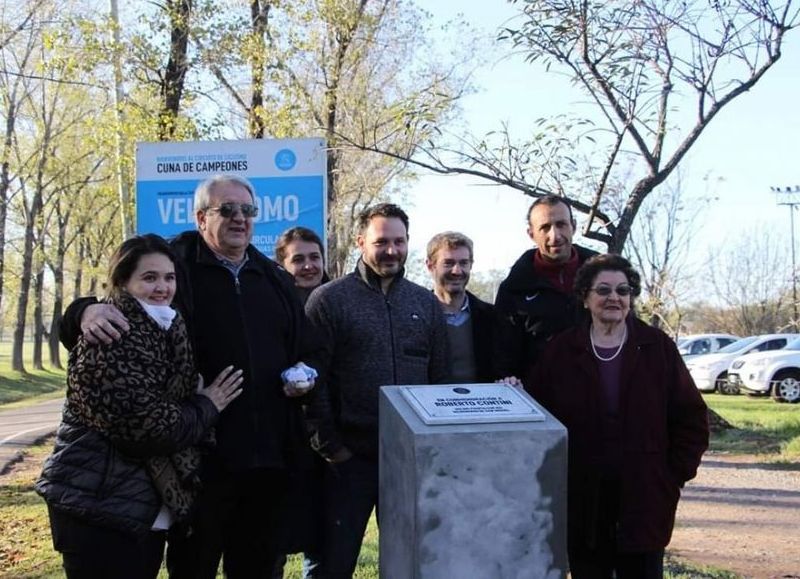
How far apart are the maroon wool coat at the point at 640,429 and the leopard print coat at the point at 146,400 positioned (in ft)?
4.99

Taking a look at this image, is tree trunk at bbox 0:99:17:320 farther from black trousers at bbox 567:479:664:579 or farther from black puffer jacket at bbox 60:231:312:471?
black trousers at bbox 567:479:664:579

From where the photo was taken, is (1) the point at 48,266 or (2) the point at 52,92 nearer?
(2) the point at 52,92

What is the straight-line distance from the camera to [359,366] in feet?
13.0

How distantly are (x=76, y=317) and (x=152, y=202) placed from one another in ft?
15.0

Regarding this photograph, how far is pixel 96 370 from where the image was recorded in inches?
117

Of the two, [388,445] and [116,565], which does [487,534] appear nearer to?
[388,445]

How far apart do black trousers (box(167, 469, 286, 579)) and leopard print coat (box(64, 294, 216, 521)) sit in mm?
311

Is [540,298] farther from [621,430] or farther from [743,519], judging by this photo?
[743,519]

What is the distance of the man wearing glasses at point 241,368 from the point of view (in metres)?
3.54

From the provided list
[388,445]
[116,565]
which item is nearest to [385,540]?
[388,445]

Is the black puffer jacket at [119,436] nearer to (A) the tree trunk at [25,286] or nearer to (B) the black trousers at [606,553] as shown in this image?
(B) the black trousers at [606,553]

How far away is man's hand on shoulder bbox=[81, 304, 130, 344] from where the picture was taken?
9.75 ft

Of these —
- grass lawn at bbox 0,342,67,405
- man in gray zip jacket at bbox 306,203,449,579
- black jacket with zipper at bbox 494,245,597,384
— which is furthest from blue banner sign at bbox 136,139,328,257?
grass lawn at bbox 0,342,67,405

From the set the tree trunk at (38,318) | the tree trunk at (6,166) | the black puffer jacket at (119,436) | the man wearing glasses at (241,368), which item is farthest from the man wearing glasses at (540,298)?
the tree trunk at (38,318)
